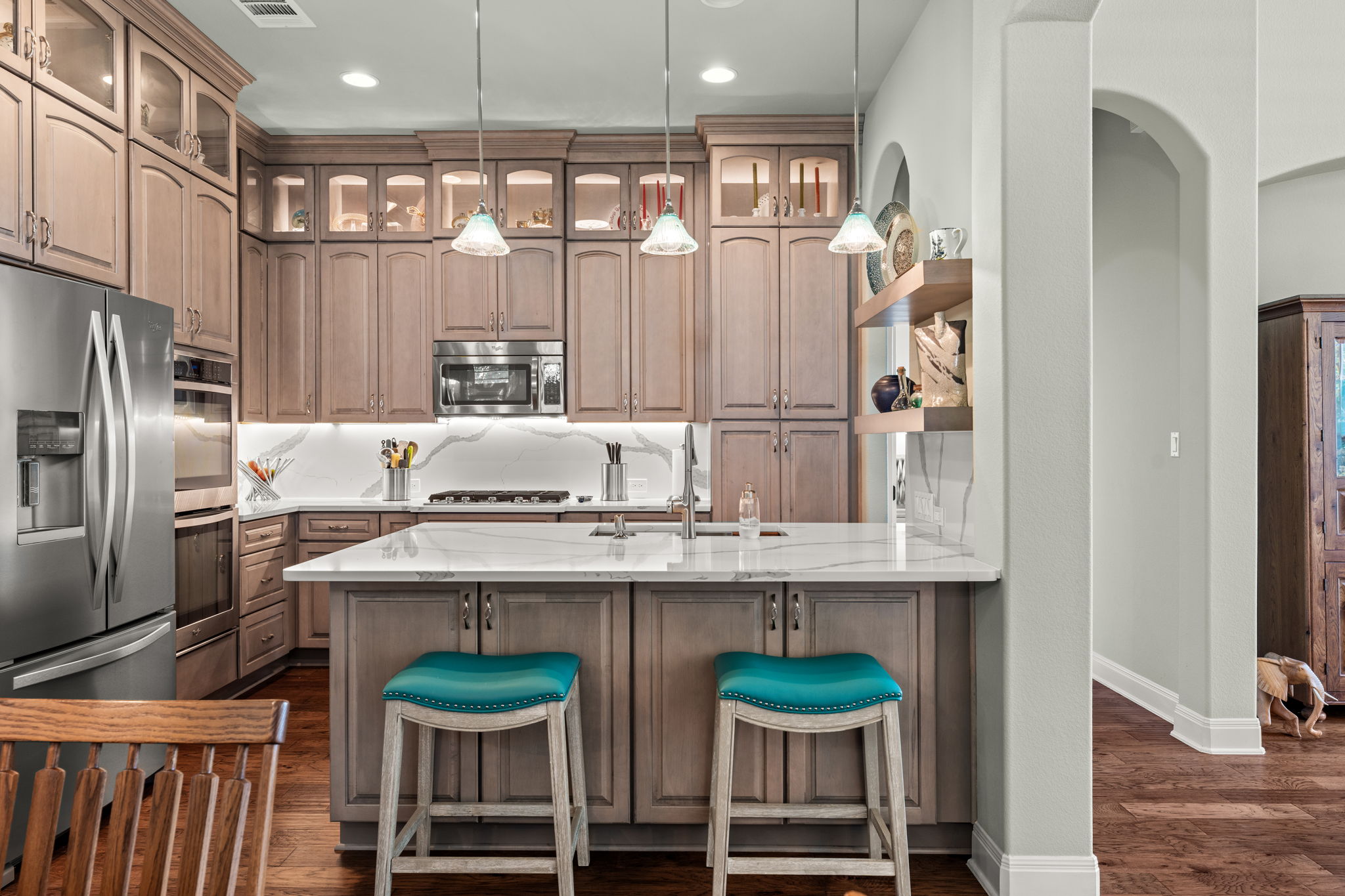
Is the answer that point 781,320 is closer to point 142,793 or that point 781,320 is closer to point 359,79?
point 359,79

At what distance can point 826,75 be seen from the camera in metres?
3.79

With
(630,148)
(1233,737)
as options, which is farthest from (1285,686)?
(630,148)

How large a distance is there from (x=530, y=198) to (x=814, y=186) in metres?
1.63

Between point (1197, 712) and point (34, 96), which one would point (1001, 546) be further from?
point (34, 96)

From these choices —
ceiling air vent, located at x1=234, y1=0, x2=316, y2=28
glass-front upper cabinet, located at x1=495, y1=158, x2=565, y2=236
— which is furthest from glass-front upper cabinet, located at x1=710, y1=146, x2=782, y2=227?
ceiling air vent, located at x1=234, y1=0, x2=316, y2=28

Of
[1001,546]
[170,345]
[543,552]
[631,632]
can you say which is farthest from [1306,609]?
[170,345]

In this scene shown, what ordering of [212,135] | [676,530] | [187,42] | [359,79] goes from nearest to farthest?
[676,530]
[187,42]
[212,135]
[359,79]

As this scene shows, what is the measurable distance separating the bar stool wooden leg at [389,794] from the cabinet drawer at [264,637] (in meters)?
2.19

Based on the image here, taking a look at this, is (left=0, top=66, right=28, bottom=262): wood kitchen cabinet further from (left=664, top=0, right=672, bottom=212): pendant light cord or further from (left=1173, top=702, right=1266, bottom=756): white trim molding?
(left=1173, top=702, right=1266, bottom=756): white trim molding

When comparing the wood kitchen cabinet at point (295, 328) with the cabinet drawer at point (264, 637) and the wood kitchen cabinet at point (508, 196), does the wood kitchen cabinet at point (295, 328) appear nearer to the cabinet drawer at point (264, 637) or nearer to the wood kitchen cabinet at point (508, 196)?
the wood kitchen cabinet at point (508, 196)

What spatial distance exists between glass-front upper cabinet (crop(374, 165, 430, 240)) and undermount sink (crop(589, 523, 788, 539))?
245 centimetres

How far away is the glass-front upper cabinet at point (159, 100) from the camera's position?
2.97m

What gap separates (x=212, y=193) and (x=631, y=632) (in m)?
2.80

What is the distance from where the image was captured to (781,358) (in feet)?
14.0
